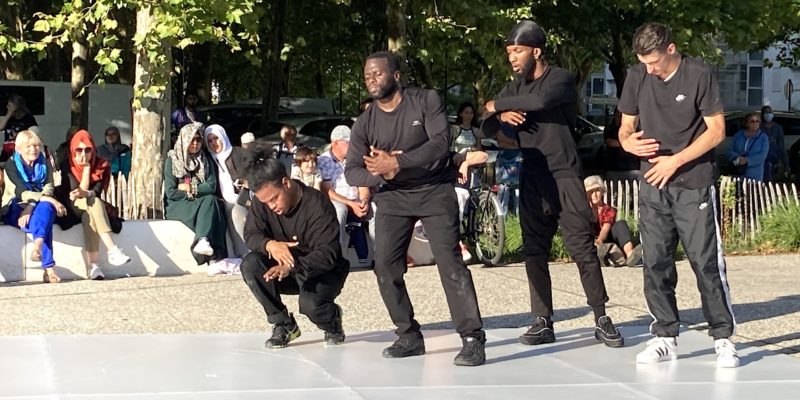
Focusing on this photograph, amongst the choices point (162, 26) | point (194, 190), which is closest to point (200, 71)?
point (162, 26)

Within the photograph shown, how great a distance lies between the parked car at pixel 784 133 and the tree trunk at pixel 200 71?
35.8 ft

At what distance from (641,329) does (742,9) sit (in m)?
14.5

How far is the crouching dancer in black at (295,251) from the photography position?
781 cm

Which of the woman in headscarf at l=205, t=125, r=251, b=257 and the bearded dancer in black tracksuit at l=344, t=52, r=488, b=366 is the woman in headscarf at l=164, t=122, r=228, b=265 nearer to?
the woman in headscarf at l=205, t=125, r=251, b=257

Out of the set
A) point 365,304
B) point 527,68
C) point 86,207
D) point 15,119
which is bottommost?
point 365,304

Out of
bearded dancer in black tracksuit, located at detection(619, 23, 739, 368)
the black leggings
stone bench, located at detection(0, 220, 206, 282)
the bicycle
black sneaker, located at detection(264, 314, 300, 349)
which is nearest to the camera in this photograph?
Answer: bearded dancer in black tracksuit, located at detection(619, 23, 739, 368)

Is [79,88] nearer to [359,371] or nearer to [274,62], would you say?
[274,62]

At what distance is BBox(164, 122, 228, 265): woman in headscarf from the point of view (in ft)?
40.7

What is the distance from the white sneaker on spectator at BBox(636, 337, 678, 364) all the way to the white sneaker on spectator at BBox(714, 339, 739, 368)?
10.3 inches

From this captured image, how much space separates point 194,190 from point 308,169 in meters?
1.13

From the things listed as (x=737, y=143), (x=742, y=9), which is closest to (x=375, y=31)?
(x=742, y=9)

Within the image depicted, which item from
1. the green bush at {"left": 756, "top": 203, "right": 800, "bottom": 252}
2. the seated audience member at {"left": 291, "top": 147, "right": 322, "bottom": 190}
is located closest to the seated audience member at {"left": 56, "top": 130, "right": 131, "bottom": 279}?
the seated audience member at {"left": 291, "top": 147, "right": 322, "bottom": 190}

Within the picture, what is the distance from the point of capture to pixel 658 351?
7.68 metres

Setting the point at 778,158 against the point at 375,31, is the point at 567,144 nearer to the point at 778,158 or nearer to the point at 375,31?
the point at 778,158
